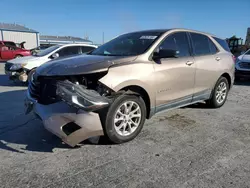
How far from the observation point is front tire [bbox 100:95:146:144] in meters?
3.16

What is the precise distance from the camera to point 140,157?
304 cm

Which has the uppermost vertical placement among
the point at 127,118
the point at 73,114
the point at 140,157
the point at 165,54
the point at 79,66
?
the point at 165,54

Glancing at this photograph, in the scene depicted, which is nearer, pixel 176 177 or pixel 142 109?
pixel 176 177

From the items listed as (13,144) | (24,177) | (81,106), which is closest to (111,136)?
(81,106)

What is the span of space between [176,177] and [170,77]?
182cm

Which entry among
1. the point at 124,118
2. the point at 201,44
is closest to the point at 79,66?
the point at 124,118

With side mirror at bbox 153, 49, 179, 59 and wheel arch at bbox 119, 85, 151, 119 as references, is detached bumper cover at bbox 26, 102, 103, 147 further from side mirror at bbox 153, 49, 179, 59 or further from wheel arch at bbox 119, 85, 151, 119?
side mirror at bbox 153, 49, 179, 59

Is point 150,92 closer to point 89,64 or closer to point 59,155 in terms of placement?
point 89,64

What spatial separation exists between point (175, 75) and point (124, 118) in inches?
50.6

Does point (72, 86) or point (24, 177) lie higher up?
point (72, 86)

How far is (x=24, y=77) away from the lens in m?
7.64

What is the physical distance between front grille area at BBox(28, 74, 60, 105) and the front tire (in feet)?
2.32

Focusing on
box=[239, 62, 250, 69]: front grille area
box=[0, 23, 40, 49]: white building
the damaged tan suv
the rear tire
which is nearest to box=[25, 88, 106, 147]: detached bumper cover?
the damaged tan suv

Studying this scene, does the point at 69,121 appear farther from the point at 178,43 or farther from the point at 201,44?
the point at 201,44
